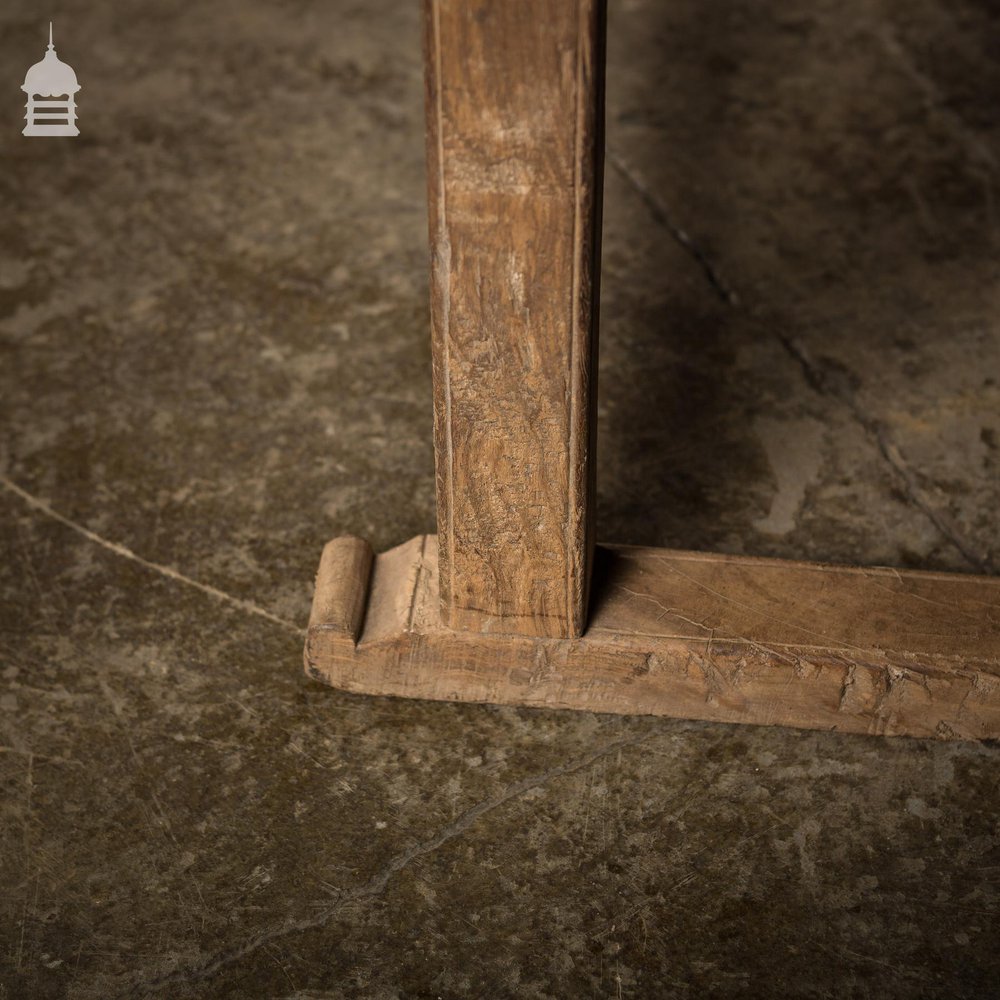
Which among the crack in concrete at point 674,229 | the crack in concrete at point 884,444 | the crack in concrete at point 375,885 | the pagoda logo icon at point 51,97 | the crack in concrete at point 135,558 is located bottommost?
the crack in concrete at point 375,885

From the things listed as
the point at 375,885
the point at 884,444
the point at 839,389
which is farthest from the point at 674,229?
the point at 375,885

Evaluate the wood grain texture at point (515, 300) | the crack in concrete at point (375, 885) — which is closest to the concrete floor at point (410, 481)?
the crack in concrete at point (375, 885)

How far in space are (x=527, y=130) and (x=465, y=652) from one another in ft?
3.14

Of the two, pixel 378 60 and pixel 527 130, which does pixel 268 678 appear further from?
pixel 378 60

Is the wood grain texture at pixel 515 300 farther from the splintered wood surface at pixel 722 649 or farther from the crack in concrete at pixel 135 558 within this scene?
the crack in concrete at pixel 135 558

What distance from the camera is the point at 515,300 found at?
6.73 ft

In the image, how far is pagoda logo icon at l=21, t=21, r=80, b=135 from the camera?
412 cm

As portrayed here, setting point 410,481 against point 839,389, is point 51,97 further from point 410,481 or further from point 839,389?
point 839,389

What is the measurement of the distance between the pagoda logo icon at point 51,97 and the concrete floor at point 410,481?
0.05 meters

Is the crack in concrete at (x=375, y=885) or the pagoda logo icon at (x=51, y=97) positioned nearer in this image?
the crack in concrete at (x=375, y=885)

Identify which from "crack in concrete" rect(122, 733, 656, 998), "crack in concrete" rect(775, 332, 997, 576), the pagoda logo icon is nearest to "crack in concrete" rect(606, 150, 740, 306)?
"crack in concrete" rect(775, 332, 997, 576)

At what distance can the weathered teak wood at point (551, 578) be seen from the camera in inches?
77.4

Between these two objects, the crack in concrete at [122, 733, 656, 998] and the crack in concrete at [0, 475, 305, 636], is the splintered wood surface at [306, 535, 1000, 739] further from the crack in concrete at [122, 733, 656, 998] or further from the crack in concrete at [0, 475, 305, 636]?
the crack in concrete at [0, 475, 305, 636]

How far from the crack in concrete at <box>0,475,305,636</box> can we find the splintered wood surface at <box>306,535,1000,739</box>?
8.8 inches
